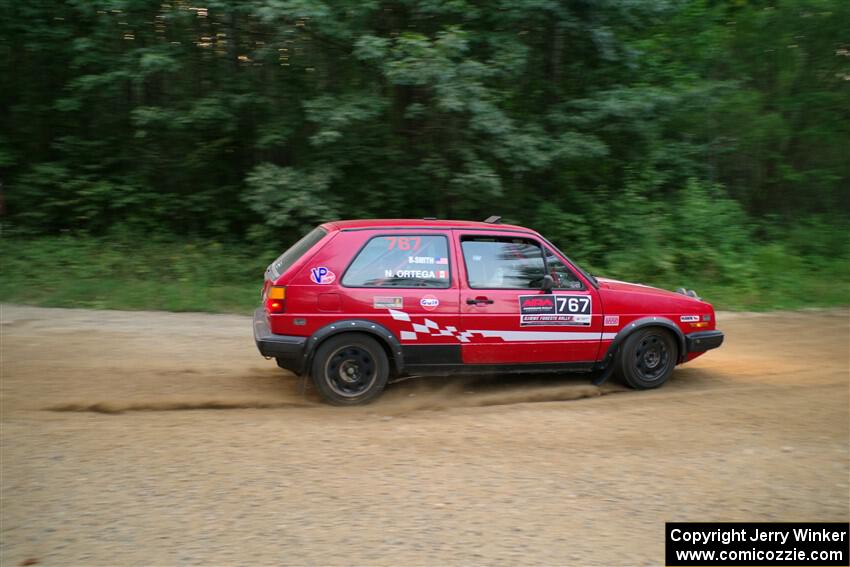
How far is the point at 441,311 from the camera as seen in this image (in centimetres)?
676

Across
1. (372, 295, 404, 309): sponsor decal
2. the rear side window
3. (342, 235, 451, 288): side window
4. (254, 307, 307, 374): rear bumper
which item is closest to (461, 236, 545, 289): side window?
(342, 235, 451, 288): side window

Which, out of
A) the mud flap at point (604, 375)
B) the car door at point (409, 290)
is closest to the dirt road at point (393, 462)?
the mud flap at point (604, 375)

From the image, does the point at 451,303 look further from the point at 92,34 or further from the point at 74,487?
the point at 92,34

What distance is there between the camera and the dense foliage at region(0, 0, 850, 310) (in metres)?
12.5

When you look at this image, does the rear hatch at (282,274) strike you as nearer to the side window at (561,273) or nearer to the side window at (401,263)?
the side window at (401,263)

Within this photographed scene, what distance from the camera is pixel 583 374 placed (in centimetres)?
781

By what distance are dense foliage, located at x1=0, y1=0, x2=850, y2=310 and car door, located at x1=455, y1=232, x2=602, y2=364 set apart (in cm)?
520

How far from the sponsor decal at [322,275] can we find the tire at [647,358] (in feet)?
9.37

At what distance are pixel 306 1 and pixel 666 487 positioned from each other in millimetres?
9438

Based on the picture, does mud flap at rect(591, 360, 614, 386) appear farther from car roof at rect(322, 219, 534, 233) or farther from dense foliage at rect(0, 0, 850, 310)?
dense foliage at rect(0, 0, 850, 310)

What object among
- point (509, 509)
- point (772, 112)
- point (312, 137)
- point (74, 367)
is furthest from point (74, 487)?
point (772, 112)

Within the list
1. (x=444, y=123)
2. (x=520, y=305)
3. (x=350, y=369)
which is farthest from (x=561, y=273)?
(x=444, y=123)

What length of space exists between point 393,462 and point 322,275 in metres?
2.04

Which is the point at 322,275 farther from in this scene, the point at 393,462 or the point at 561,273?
the point at 561,273
